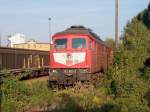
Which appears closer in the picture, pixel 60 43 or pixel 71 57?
pixel 71 57

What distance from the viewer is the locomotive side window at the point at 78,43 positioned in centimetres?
2134

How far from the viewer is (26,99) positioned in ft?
47.9

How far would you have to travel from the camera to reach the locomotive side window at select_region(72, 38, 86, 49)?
70.0ft

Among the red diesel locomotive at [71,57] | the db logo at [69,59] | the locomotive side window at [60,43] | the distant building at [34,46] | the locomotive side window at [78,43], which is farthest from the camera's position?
the distant building at [34,46]

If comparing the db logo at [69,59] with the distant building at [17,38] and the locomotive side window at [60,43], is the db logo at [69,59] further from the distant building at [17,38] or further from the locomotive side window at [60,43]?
the distant building at [17,38]

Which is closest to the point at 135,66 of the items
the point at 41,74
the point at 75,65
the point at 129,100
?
the point at 75,65

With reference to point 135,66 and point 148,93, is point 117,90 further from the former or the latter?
point 135,66

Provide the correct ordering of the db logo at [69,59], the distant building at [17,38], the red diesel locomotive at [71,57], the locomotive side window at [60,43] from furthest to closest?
the distant building at [17,38], the locomotive side window at [60,43], the db logo at [69,59], the red diesel locomotive at [71,57]

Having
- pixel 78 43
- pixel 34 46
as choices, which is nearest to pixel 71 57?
pixel 78 43

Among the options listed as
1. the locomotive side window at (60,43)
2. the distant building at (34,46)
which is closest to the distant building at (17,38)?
the distant building at (34,46)

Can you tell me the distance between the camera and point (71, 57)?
21156 millimetres

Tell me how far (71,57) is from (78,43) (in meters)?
0.91

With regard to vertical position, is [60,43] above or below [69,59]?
above

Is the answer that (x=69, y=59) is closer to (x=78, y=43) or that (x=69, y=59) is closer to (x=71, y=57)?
(x=71, y=57)
